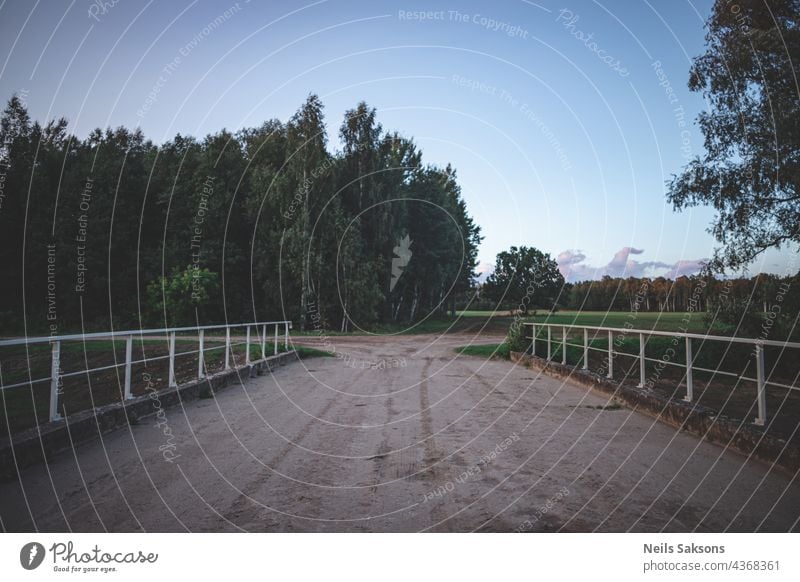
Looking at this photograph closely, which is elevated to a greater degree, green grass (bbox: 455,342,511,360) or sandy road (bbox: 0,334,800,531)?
sandy road (bbox: 0,334,800,531)

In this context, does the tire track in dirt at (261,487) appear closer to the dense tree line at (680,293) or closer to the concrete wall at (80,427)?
the concrete wall at (80,427)

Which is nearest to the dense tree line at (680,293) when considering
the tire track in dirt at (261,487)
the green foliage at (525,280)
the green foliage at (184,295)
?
the green foliage at (525,280)

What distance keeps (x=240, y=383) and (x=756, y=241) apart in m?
14.6

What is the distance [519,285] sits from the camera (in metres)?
42.9

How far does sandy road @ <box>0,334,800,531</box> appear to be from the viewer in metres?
3.24

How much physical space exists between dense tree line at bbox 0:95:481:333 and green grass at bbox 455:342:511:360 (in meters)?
14.0

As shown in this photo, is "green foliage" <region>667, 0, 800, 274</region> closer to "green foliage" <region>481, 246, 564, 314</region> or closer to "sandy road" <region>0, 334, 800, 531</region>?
"sandy road" <region>0, 334, 800, 531</region>

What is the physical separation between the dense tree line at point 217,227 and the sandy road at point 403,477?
25.3 m

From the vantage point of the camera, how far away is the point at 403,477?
4117mm

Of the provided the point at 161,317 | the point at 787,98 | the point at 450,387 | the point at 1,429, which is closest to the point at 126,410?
the point at 450,387

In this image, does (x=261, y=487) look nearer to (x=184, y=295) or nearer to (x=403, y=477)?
(x=403, y=477)

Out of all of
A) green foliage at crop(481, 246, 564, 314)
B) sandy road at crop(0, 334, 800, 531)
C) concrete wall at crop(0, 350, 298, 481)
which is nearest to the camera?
sandy road at crop(0, 334, 800, 531)
